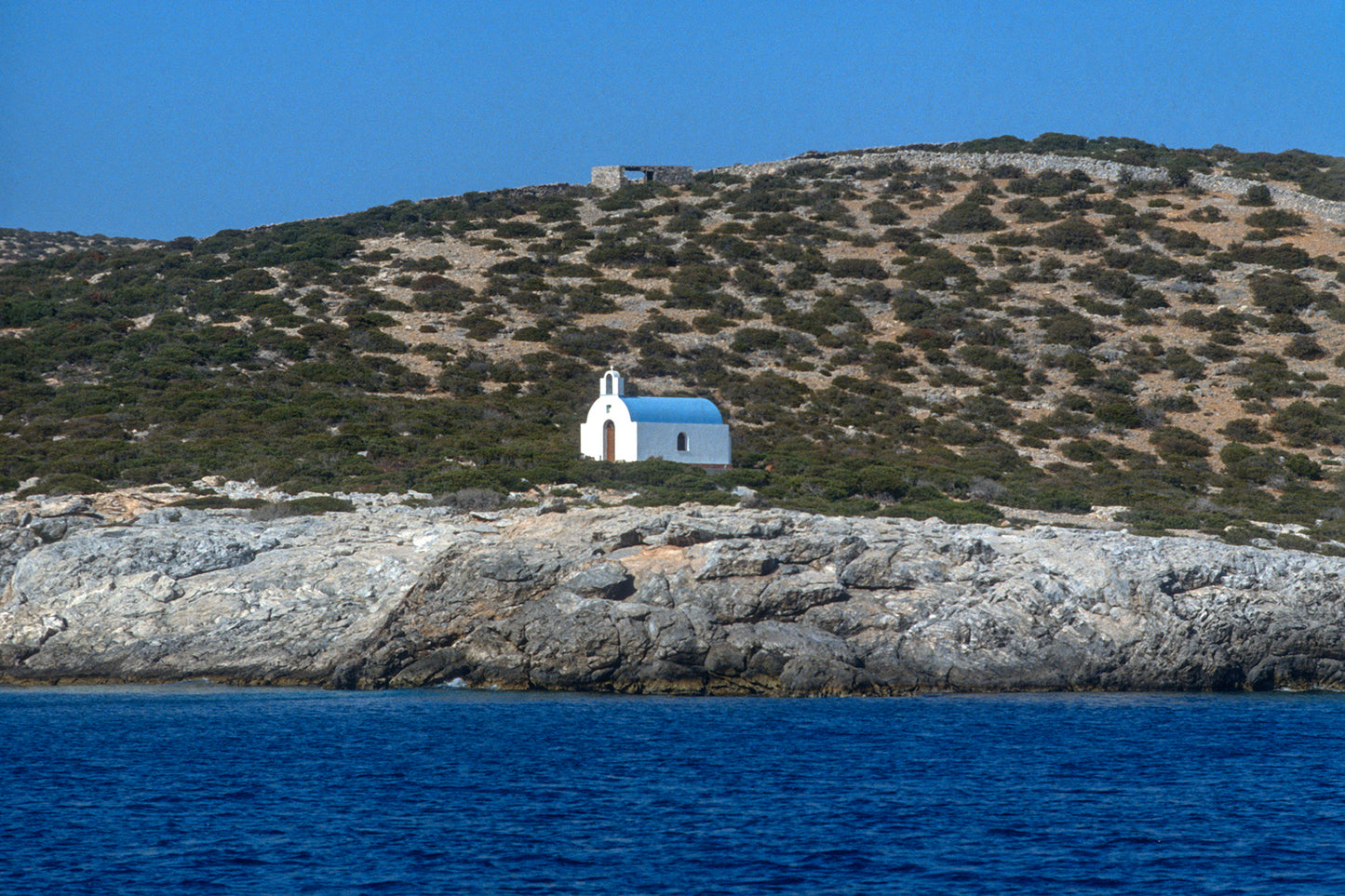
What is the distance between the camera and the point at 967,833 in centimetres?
2155

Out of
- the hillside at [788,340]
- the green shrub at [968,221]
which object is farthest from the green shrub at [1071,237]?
the green shrub at [968,221]

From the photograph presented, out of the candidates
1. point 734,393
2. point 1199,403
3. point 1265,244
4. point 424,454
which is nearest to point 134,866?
point 424,454

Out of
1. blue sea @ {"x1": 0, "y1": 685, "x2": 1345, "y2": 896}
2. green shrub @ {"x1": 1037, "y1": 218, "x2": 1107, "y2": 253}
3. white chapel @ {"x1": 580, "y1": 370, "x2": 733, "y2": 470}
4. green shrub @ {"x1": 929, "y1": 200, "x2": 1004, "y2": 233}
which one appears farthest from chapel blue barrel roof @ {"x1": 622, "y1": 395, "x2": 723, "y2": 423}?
green shrub @ {"x1": 929, "y1": 200, "x2": 1004, "y2": 233}

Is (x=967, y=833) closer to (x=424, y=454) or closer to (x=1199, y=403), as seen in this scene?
(x=424, y=454)

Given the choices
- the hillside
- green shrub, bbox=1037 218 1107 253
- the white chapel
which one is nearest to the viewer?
the white chapel

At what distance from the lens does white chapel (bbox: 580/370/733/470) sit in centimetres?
5125

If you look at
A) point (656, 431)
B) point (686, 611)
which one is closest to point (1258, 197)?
point (656, 431)

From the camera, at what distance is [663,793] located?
2405 centimetres

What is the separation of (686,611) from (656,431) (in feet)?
59.0

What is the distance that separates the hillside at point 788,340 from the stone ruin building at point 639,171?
2.67 m

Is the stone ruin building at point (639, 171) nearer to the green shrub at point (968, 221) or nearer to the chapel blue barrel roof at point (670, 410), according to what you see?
the green shrub at point (968, 221)

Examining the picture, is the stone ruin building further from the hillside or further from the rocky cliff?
the rocky cliff

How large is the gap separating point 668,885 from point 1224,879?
7.80 meters

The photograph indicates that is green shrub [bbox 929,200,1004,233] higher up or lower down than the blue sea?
higher up
